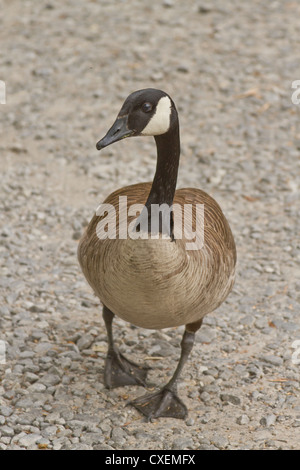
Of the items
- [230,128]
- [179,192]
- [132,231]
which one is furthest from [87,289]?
[230,128]

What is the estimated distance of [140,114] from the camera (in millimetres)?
3641

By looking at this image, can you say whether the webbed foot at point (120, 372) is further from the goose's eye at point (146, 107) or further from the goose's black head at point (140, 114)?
the goose's eye at point (146, 107)

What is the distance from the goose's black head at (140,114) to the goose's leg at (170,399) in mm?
1319

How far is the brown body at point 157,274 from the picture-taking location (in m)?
3.69

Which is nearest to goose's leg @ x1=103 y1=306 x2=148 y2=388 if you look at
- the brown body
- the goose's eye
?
the brown body

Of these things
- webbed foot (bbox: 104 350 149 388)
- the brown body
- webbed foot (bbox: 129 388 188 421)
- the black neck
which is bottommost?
webbed foot (bbox: 129 388 188 421)

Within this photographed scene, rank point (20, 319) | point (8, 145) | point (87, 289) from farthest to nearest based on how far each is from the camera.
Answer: point (8, 145) < point (87, 289) < point (20, 319)

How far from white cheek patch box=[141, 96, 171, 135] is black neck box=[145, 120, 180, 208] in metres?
0.08

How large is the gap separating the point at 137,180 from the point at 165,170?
121 inches

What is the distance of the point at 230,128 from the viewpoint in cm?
772

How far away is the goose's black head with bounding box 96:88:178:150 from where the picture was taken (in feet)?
11.9

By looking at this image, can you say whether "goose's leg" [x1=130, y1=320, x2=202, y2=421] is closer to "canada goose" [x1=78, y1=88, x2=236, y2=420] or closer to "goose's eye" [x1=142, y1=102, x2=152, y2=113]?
"canada goose" [x1=78, y1=88, x2=236, y2=420]

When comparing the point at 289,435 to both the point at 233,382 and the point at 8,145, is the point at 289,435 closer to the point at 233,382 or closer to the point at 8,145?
the point at 233,382

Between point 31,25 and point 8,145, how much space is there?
297 centimetres
